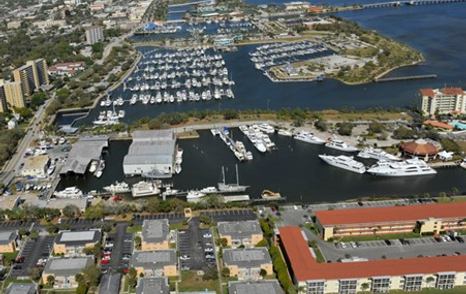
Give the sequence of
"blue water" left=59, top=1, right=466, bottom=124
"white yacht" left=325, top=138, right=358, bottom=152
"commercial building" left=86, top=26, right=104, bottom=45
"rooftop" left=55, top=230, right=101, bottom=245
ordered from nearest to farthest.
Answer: "rooftop" left=55, top=230, right=101, bottom=245
"white yacht" left=325, top=138, right=358, bottom=152
"blue water" left=59, top=1, right=466, bottom=124
"commercial building" left=86, top=26, right=104, bottom=45

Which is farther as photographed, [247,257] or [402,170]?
[402,170]

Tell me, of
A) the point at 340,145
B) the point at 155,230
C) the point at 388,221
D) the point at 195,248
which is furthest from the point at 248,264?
the point at 340,145

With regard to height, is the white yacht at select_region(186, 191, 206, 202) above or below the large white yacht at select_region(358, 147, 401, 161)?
below

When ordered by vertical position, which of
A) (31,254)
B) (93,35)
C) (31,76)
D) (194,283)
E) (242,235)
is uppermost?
(93,35)

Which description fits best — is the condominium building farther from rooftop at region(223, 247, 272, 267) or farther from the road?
rooftop at region(223, 247, 272, 267)

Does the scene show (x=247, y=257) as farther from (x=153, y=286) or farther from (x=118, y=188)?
(x=118, y=188)

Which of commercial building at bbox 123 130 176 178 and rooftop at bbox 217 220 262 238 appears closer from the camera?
rooftop at bbox 217 220 262 238

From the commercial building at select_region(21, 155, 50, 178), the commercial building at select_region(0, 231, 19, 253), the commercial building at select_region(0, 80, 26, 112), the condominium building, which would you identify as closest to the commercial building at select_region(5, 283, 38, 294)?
the commercial building at select_region(0, 231, 19, 253)

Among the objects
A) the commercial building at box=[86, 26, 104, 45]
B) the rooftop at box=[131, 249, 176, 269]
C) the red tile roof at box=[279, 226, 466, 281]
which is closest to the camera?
the red tile roof at box=[279, 226, 466, 281]
